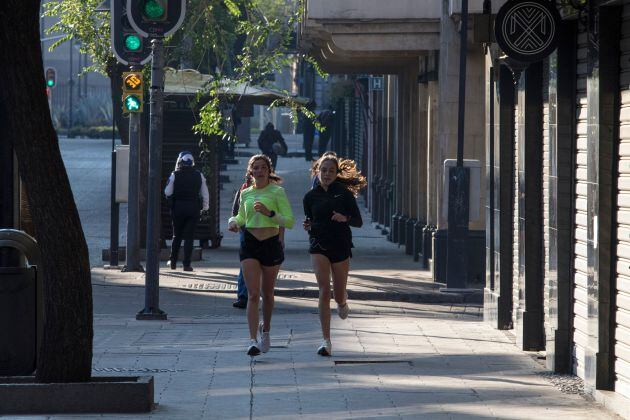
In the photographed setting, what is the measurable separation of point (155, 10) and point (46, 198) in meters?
6.21

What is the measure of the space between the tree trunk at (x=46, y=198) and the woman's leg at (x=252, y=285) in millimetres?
2908

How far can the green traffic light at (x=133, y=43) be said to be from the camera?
16828mm

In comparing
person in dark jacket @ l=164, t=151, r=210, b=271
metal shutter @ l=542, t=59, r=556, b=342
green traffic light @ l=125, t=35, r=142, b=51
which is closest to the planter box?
metal shutter @ l=542, t=59, r=556, b=342

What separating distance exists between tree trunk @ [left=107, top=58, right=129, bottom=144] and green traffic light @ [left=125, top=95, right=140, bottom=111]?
11.4 feet

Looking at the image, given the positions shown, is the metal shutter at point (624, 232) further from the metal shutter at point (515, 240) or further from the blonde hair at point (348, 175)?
the metal shutter at point (515, 240)

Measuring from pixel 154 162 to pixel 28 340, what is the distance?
236 inches

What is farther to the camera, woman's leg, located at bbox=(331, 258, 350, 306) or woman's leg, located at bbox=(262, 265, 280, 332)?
woman's leg, located at bbox=(331, 258, 350, 306)

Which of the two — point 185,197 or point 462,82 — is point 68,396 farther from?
point 185,197

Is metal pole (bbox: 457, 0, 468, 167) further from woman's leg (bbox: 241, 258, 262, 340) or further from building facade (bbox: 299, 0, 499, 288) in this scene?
woman's leg (bbox: 241, 258, 262, 340)

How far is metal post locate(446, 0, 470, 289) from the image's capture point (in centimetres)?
1789

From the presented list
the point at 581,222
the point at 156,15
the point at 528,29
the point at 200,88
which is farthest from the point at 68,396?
the point at 200,88

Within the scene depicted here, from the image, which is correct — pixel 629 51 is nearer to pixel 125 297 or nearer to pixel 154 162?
pixel 154 162

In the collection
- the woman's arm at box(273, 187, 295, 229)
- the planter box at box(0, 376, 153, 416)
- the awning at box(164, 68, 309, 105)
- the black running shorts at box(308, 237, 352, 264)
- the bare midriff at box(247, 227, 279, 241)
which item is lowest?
the planter box at box(0, 376, 153, 416)

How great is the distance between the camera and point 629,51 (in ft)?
30.5
